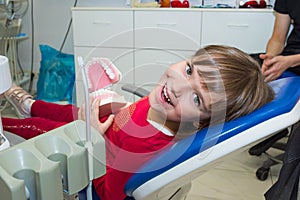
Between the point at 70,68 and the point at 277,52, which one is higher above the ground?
Answer: the point at 277,52

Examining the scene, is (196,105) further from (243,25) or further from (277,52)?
(243,25)

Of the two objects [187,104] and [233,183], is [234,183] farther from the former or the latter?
[187,104]

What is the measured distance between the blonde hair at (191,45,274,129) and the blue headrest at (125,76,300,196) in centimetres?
5

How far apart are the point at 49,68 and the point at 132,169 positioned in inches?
80.6

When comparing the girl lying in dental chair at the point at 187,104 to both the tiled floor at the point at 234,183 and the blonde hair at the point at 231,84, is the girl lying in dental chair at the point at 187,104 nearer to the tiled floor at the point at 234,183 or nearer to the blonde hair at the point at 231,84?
the blonde hair at the point at 231,84

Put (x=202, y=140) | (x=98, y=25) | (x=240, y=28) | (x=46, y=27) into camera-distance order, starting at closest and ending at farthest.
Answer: (x=202, y=140) < (x=240, y=28) < (x=98, y=25) < (x=46, y=27)

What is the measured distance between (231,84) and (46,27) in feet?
8.24

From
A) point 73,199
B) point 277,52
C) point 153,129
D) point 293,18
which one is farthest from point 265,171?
point 73,199

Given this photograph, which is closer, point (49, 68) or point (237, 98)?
point (237, 98)

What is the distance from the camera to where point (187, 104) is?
31.9 inches

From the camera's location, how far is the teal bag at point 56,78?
2598 mm

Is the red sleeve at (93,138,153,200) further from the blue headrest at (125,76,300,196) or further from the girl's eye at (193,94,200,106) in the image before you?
the girl's eye at (193,94,200,106)

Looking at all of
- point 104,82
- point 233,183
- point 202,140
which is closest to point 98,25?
point 233,183

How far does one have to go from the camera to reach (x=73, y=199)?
53 cm
